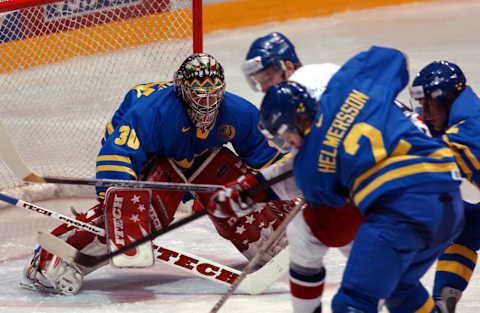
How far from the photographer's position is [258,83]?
2484mm

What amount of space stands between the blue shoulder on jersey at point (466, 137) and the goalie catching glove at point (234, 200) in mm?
603

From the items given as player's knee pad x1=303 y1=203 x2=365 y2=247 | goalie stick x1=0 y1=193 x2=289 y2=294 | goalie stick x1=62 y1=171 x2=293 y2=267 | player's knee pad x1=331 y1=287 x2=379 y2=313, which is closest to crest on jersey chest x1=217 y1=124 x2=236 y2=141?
goalie stick x1=0 y1=193 x2=289 y2=294

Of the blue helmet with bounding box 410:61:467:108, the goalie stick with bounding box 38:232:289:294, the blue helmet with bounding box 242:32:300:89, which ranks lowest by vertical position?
the goalie stick with bounding box 38:232:289:294

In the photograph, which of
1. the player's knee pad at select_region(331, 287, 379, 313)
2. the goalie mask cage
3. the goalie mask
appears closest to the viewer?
the player's knee pad at select_region(331, 287, 379, 313)

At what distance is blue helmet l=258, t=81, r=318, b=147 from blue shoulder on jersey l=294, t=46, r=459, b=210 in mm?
32

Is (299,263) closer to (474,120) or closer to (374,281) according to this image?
(374,281)

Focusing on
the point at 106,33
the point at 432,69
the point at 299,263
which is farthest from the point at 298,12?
the point at 299,263

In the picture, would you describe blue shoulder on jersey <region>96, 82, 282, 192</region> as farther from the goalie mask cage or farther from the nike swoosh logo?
the nike swoosh logo

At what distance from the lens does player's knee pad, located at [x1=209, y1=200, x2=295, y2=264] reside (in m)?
3.17

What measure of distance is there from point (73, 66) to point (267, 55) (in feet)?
6.69

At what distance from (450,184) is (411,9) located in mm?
4848

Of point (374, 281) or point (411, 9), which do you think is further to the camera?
point (411, 9)

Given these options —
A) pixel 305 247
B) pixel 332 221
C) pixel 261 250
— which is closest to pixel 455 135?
pixel 332 221

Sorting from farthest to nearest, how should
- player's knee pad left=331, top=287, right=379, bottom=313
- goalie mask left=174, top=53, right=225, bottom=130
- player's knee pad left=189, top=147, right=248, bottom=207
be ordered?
player's knee pad left=189, top=147, right=248, bottom=207, goalie mask left=174, top=53, right=225, bottom=130, player's knee pad left=331, top=287, right=379, bottom=313
